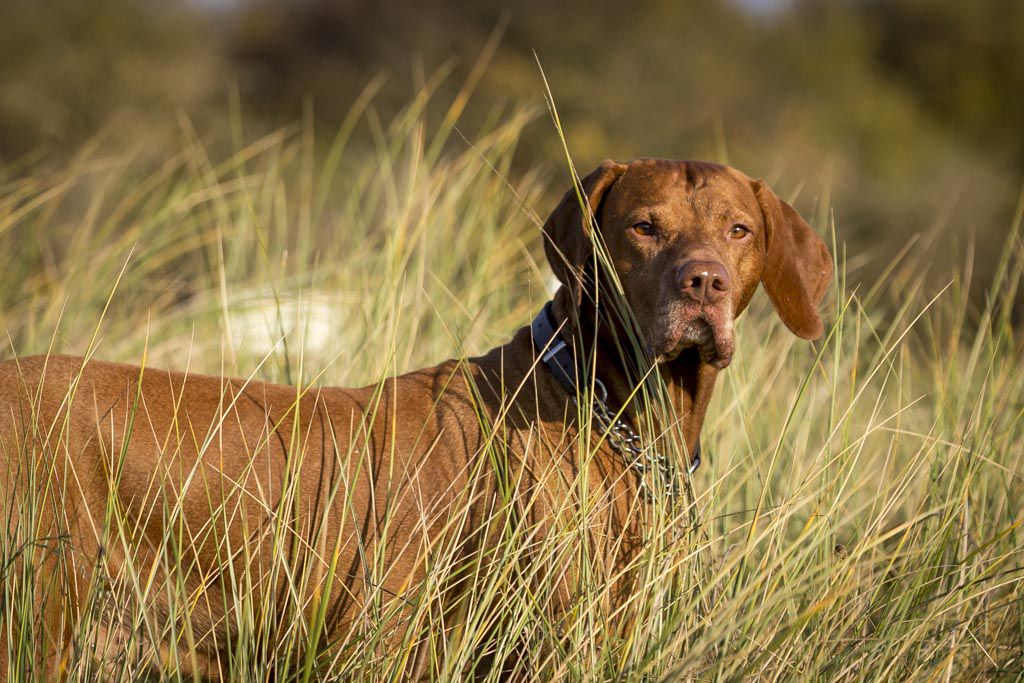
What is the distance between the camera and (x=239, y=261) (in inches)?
215

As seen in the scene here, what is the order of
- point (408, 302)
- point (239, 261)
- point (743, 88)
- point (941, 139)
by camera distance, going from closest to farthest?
point (408, 302), point (239, 261), point (743, 88), point (941, 139)

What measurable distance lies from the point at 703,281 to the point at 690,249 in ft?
0.57

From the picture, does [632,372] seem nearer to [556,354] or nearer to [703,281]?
[556,354]

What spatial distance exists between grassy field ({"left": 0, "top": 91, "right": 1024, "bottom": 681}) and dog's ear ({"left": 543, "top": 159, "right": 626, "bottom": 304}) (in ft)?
0.37

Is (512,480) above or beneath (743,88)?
beneath

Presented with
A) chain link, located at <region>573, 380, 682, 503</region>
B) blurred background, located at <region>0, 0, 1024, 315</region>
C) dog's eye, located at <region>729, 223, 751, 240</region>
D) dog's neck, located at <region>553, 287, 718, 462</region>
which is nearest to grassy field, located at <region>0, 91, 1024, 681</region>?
chain link, located at <region>573, 380, 682, 503</region>

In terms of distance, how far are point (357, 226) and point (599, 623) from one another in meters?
3.26

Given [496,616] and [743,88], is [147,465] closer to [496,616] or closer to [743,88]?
[496,616]

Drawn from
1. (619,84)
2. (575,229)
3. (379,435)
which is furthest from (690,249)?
(619,84)

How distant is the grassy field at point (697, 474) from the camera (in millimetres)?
2633

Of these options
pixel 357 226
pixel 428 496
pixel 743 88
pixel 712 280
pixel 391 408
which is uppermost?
pixel 743 88

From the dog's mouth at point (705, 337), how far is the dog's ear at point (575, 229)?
0.93ft

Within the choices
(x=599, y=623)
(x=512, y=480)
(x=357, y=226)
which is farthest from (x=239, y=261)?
(x=599, y=623)

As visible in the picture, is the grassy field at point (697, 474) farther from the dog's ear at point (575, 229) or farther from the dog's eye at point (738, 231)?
the dog's eye at point (738, 231)
